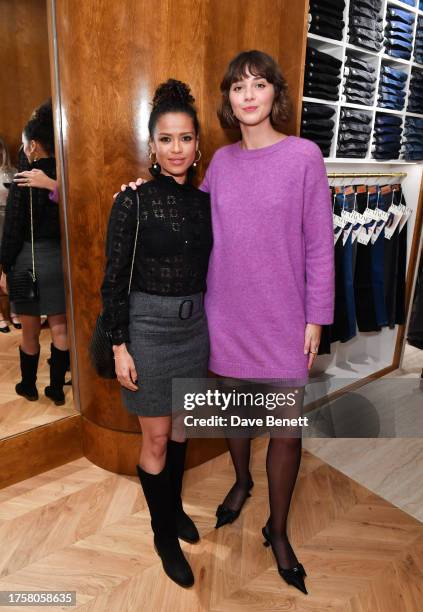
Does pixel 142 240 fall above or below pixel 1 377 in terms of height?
above

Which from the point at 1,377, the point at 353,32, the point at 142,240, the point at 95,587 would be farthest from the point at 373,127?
the point at 95,587

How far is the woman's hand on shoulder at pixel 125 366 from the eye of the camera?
144cm

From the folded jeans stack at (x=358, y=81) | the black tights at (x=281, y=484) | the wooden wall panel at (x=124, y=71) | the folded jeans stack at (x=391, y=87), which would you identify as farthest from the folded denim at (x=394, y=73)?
the black tights at (x=281, y=484)

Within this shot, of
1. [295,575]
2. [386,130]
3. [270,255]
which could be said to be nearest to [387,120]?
[386,130]

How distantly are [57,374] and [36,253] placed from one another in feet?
1.96

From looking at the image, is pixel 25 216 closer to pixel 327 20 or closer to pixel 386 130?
pixel 327 20

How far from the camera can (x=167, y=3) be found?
67.4 inches

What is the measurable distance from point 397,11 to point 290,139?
1.81 metres

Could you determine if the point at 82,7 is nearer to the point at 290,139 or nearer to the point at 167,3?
the point at 167,3

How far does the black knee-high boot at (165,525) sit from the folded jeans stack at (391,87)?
244cm

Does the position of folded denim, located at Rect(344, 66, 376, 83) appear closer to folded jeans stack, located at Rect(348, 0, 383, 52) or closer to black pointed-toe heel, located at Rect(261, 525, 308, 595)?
folded jeans stack, located at Rect(348, 0, 383, 52)

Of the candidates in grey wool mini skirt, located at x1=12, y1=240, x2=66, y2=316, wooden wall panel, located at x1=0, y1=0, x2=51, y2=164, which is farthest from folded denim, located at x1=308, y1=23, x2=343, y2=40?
grey wool mini skirt, located at x1=12, y1=240, x2=66, y2=316

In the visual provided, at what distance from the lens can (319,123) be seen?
239 cm

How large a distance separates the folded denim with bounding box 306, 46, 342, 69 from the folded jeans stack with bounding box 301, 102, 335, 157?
0.66ft
